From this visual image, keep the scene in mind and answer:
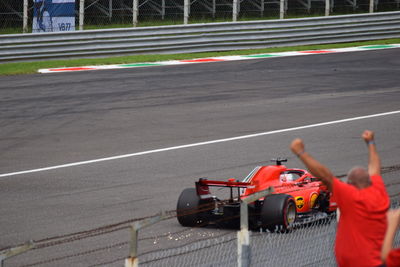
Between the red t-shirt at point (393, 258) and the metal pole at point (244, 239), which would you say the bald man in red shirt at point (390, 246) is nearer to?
the red t-shirt at point (393, 258)

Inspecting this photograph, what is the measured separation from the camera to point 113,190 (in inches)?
506

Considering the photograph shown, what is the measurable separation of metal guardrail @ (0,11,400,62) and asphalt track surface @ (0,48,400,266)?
5.42ft

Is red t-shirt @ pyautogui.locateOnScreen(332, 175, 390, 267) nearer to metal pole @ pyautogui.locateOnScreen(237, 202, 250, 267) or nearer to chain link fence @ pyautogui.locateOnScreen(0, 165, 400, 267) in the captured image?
metal pole @ pyautogui.locateOnScreen(237, 202, 250, 267)

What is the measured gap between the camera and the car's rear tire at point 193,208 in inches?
418

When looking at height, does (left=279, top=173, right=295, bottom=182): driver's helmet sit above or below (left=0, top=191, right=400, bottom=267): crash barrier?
above

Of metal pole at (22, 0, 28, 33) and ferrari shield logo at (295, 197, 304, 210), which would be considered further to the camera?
metal pole at (22, 0, 28, 33)

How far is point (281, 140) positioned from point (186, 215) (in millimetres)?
6643

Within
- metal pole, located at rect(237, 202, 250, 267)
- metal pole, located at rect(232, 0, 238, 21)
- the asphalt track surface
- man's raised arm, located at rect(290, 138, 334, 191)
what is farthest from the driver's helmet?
metal pole, located at rect(232, 0, 238, 21)

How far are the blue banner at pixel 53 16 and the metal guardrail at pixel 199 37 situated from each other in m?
1.08

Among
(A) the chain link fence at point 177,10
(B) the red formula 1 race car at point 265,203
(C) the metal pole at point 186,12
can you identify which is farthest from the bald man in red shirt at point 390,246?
(C) the metal pole at point 186,12

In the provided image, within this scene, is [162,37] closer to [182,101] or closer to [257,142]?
[182,101]

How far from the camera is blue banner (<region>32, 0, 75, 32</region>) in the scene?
27.4 metres

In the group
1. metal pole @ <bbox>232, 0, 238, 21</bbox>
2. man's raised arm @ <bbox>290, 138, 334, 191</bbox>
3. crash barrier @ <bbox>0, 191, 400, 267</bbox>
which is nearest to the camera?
man's raised arm @ <bbox>290, 138, 334, 191</bbox>

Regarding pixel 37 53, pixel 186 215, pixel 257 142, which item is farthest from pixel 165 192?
pixel 37 53
